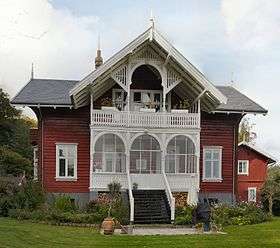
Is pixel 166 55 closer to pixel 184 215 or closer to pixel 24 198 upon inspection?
pixel 184 215

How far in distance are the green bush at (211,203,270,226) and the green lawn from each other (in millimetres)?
3784

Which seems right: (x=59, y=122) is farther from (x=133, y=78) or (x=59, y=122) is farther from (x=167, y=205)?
(x=167, y=205)

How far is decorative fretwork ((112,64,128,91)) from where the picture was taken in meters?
29.0

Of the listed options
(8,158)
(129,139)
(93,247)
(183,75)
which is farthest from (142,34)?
(8,158)

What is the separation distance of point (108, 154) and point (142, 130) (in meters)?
2.48

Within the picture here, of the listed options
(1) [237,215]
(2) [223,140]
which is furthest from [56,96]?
(1) [237,215]

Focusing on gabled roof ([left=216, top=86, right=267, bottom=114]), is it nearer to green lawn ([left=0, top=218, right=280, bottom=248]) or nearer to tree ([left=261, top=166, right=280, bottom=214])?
tree ([left=261, top=166, right=280, bottom=214])

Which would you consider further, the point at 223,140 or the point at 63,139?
the point at 223,140

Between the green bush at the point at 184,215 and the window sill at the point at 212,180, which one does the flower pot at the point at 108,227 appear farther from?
the window sill at the point at 212,180

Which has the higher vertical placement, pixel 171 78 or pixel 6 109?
pixel 6 109

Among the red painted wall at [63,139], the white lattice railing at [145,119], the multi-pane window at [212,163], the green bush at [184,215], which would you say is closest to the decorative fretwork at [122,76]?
the white lattice railing at [145,119]

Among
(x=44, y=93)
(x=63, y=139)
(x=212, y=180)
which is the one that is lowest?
(x=212, y=180)

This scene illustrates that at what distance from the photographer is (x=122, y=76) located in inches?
1154

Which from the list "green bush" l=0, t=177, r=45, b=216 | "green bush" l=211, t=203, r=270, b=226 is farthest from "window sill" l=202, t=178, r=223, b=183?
"green bush" l=0, t=177, r=45, b=216
